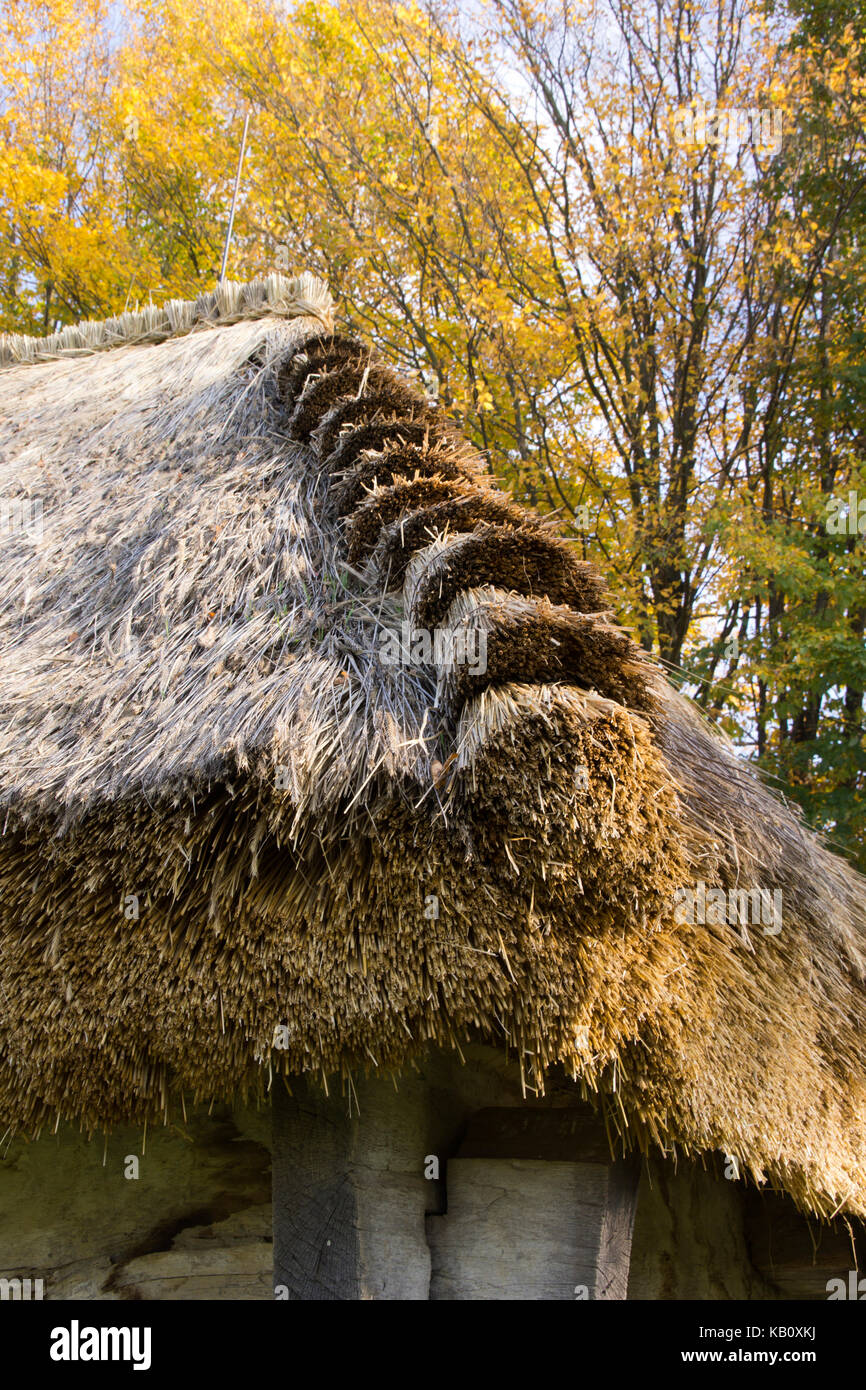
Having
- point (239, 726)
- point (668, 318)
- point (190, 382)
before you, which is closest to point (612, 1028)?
point (239, 726)

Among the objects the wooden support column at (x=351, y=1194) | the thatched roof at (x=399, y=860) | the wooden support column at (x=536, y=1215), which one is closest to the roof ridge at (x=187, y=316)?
the thatched roof at (x=399, y=860)

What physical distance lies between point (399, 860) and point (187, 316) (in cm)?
438

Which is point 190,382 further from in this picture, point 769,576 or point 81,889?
point 769,576

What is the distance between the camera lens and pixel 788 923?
308 cm

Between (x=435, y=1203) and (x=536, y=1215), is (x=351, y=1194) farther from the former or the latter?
(x=536, y=1215)

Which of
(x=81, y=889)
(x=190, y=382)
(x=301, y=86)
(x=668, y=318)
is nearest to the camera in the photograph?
(x=81, y=889)

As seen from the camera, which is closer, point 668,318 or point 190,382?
point 190,382

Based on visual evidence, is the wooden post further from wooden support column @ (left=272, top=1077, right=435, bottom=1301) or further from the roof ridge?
the roof ridge

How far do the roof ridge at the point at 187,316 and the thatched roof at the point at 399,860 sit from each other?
2.26 metres

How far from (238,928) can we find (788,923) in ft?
5.77

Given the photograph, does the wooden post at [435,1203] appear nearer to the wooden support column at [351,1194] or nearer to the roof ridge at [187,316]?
the wooden support column at [351,1194]

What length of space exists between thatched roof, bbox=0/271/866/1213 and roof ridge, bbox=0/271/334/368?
7.41ft

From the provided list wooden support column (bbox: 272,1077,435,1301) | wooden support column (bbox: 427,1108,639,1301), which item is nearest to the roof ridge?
wooden support column (bbox: 272,1077,435,1301)

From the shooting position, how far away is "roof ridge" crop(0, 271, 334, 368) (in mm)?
5059
